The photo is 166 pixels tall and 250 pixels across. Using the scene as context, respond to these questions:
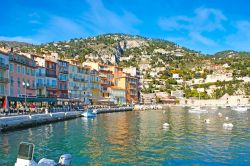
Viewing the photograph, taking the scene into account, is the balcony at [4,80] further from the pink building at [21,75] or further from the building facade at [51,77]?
the building facade at [51,77]

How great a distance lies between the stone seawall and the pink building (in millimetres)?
7982

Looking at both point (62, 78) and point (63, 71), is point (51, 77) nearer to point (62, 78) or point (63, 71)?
point (62, 78)

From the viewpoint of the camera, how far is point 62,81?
110 meters

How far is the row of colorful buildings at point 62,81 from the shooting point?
77550 mm

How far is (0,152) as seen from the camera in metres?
33.2

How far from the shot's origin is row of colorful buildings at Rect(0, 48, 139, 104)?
254 feet

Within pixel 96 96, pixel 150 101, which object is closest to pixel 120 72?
pixel 96 96

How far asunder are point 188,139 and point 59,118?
37093 mm

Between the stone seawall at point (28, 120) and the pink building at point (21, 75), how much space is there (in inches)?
314

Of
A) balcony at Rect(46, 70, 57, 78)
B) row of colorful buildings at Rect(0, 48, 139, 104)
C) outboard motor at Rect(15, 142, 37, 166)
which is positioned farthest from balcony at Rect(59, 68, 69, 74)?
outboard motor at Rect(15, 142, 37, 166)

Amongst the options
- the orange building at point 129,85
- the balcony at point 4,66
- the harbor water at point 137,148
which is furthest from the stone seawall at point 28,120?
the orange building at point 129,85

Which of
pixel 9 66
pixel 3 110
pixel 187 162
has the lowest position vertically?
pixel 187 162

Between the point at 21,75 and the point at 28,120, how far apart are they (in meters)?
26.1

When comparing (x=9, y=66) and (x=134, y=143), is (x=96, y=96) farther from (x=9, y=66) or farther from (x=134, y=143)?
(x=134, y=143)
